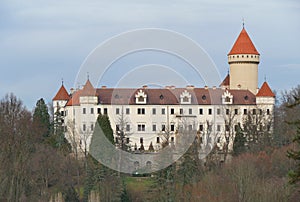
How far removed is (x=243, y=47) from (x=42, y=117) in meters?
22.0

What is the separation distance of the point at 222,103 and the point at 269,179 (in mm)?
36600

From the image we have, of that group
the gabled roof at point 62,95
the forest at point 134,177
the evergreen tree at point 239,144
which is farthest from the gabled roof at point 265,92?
the forest at point 134,177

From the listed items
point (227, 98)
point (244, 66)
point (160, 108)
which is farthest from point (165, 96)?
point (244, 66)

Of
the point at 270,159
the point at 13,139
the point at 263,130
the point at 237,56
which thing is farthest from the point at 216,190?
the point at 237,56

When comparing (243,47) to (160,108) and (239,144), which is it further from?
(239,144)

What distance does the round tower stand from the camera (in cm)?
8306

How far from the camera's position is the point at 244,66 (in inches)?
3287

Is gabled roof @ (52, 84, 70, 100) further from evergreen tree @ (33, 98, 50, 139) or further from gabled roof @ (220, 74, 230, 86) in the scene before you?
gabled roof @ (220, 74, 230, 86)

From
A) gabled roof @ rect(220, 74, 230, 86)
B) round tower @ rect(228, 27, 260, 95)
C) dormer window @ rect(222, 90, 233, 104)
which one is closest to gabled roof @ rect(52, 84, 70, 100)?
dormer window @ rect(222, 90, 233, 104)

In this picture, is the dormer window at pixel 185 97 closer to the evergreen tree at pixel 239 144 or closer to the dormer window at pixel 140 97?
the dormer window at pixel 140 97

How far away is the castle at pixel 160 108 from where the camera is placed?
77812 millimetres

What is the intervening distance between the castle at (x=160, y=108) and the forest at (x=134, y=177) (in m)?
16.1

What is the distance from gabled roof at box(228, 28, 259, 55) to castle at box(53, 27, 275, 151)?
3940 millimetres

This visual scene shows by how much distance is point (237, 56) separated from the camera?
3317 inches
